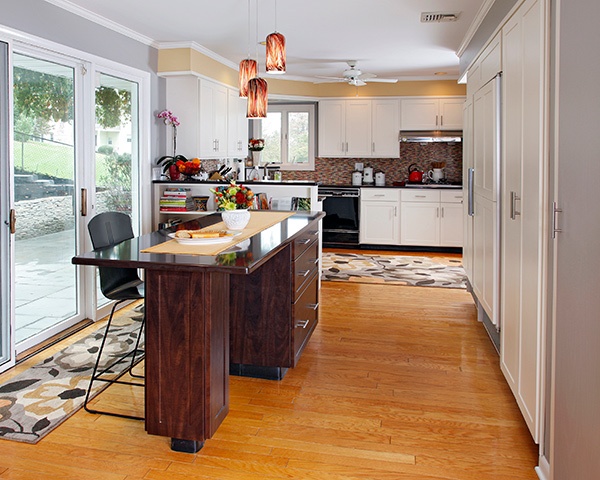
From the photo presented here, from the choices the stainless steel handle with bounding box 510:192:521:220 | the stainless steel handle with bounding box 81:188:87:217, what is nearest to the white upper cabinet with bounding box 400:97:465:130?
the stainless steel handle with bounding box 81:188:87:217

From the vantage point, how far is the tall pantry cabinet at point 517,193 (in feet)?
7.88

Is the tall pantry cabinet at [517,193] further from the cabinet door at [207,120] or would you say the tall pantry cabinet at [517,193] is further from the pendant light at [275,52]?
the cabinet door at [207,120]

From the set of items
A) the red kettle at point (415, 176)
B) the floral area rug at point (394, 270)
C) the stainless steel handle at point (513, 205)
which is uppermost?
the red kettle at point (415, 176)

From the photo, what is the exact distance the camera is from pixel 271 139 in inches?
358

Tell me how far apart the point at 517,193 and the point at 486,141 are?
1300mm

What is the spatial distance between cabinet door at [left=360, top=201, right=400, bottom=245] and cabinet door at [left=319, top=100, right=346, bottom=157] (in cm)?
100

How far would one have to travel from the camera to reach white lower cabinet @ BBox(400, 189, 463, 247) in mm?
8125

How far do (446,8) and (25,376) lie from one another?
3972 millimetres

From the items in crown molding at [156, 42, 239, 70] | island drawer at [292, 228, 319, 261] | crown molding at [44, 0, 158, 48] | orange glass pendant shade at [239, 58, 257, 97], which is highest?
crown molding at [156, 42, 239, 70]

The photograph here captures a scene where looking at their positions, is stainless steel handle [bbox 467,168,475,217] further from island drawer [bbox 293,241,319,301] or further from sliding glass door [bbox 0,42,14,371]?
sliding glass door [bbox 0,42,14,371]

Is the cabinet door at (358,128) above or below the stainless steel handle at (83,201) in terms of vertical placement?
above

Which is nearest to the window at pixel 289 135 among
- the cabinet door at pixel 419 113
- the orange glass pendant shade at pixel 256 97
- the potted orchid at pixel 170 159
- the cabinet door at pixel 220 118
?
the cabinet door at pixel 419 113

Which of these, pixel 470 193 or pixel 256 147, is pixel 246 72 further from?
pixel 256 147

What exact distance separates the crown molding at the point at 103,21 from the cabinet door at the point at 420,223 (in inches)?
164
